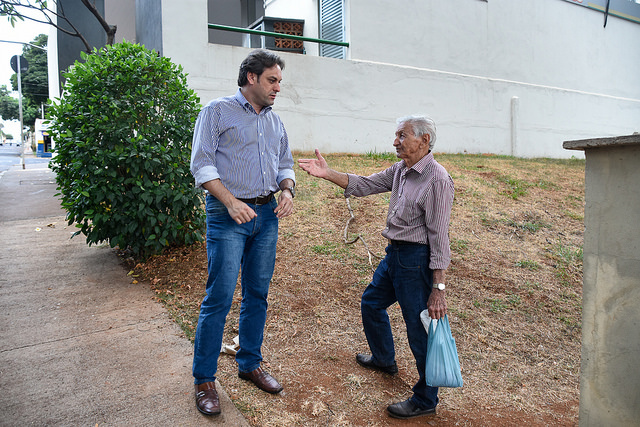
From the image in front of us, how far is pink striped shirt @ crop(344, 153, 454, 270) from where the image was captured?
2.92 meters

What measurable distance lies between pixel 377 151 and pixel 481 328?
8030 mm

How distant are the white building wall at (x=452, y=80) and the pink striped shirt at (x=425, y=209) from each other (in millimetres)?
7731

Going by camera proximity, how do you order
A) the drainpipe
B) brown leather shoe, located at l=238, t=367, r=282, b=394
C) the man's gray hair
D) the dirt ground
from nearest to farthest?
the man's gray hair
brown leather shoe, located at l=238, t=367, r=282, b=394
the dirt ground
the drainpipe

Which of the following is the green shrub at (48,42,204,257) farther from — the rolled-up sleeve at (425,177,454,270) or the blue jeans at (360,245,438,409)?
the rolled-up sleeve at (425,177,454,270)

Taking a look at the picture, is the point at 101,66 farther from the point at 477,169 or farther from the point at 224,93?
the point at 477,169

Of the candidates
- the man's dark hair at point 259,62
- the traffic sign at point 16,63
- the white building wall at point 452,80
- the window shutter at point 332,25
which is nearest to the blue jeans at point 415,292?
the man's dark hair at point 259,62

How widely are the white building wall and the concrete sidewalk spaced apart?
5609 mm

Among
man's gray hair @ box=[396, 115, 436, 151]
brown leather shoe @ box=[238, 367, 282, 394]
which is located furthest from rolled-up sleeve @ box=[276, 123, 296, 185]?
brown leather shoe @ box=[238, 367, 282, 394]

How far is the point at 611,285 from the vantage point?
99.7 inches

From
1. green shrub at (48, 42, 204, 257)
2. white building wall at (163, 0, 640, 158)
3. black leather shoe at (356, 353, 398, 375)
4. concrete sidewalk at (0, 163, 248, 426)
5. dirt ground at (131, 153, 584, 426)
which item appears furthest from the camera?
white building wall at (163, 0, 640, 158)

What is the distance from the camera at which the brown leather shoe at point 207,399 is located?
286 centimetres

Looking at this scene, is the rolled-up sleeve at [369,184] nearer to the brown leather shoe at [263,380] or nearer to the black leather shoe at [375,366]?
the black leather shoe at [375,366]

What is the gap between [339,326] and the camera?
14.1 ft

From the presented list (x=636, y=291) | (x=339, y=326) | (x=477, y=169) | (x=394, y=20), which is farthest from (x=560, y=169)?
(x=636, y=291)
